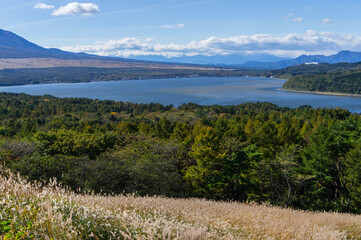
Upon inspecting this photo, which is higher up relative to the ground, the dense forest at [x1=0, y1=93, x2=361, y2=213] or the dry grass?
the dry grass

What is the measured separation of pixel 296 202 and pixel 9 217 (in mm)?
25100

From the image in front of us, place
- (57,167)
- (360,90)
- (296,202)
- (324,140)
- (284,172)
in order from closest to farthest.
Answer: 1. (57,167)
2. (284,172)
3. (296,202)
4. (324,140)
5. (360,90)

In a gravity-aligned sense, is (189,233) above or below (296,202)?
above

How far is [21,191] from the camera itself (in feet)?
16.2

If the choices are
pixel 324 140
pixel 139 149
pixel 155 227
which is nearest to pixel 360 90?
pixel 324 140

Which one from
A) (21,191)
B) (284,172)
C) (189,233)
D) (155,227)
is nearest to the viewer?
(189,233)

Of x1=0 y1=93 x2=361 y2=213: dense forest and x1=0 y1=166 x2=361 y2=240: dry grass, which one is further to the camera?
x1=0 y1=93 x2=361 y2=213: dense forest

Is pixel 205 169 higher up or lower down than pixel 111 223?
lower down

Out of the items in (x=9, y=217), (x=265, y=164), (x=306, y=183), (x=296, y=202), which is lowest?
(x=296, y=202)

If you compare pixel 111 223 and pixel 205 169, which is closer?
pixel 111 223

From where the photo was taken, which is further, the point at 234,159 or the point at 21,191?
the point at 234,159

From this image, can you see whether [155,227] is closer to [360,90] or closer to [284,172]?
[284,172]

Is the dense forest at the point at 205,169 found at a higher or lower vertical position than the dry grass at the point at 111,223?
lower

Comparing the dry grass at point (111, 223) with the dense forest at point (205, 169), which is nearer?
the dry grass at point (111, 223)
